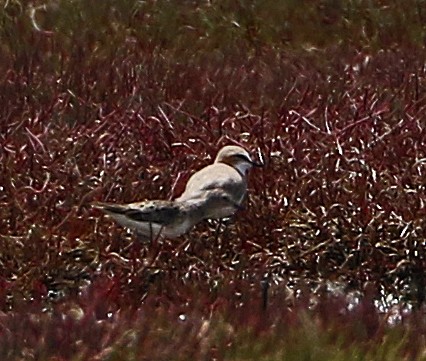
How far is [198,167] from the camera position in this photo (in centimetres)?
766

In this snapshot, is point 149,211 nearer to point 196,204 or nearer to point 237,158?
point 196,204

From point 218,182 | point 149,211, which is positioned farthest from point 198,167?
point 149,211

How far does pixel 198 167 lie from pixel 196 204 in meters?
1.00

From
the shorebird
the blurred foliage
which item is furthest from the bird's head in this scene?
the blurred foliage

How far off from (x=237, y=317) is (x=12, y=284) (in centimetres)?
127

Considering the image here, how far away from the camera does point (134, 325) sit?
5.33 meters

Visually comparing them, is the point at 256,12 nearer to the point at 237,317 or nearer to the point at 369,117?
the point at 369,117

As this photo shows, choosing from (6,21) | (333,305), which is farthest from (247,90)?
(333,305)

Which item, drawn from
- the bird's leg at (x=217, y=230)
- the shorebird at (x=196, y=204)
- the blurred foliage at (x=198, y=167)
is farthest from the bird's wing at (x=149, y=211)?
the bird's leg at (x=217, y=230)

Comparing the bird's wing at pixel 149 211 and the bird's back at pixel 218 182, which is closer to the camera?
the bird's wing at pixel 149 211

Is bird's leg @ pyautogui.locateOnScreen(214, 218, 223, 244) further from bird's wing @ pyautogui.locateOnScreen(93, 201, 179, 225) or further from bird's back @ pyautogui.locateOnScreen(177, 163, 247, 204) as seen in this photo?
bird's wing @ pyautogui.locateOnScreen(93, 201, 179, 225)

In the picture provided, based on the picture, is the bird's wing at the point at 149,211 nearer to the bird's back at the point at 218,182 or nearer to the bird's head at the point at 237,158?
the bird's back at the point at 218,182

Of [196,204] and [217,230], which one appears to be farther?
[217,230]

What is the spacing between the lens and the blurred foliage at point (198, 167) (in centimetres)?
538
